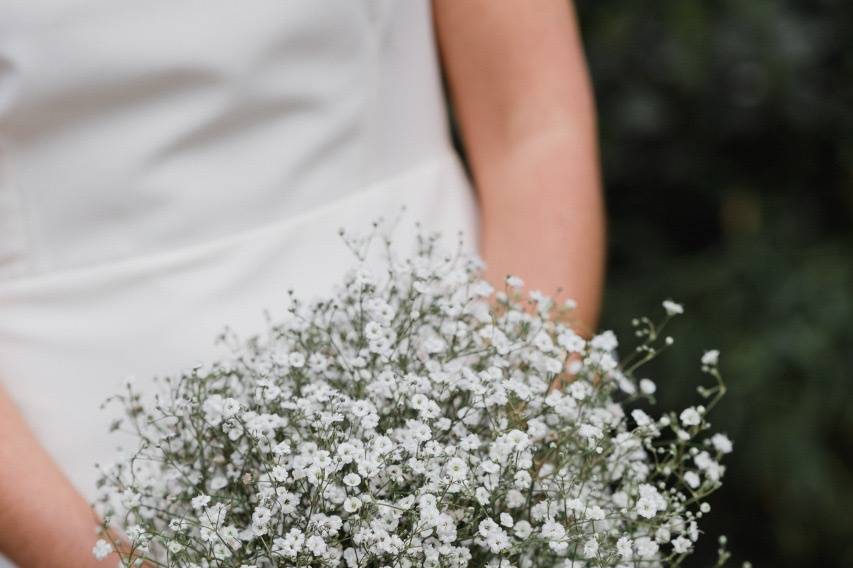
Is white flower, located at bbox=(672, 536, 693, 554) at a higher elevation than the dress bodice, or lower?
lower

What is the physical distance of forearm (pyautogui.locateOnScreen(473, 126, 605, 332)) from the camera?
1.15m

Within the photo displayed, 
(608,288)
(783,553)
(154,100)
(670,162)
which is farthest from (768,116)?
(154,100)

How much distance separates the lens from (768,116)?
95.4 inches

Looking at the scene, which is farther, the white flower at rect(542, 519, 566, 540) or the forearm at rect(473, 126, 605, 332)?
the forearm at rect(473, 126, 605, 332)

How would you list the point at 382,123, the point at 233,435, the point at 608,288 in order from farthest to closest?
the point at 608,288, the point at 382,123, the point at 233,435

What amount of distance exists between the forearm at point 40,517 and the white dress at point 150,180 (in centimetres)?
10

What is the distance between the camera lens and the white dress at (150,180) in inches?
39.2

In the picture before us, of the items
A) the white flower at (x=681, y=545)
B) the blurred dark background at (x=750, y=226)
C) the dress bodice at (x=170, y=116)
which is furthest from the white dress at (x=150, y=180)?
the blurred dark background at (x=750, y=226)

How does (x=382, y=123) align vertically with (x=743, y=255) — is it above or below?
below

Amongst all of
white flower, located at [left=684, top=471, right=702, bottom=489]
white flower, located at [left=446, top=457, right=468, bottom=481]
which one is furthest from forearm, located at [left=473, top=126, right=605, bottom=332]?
white flower, located at [left=446, top=457, right=468, bottom=481]

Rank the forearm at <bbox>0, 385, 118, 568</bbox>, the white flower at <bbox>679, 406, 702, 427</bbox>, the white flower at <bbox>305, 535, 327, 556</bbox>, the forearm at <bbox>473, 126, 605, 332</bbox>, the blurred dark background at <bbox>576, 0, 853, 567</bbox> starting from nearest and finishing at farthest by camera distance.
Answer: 1. the white flower at <bbox>305, 535, 327, 556</bbox>
2. the white flower at <bbox>679, 406, 702, 427</bbox>
3. the forearm at <bbox>0, 385, 118, 568</bbox>
4. the forearm at <bbox>473, 126, 605, 332</bbox>
5. the blurred dark background at <bbox>576, 0, 853, 567</bbox>

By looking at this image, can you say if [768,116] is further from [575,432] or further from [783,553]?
[575,432]

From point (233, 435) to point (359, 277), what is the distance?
5.9 inches

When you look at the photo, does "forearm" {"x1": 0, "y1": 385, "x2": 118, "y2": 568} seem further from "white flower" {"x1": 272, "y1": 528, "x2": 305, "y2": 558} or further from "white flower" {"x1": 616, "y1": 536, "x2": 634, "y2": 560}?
"white flower" {"x1": 616, "y1": 536, "x2": 634, "y2": 560}
